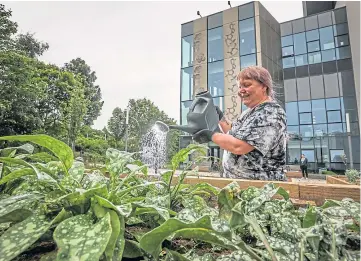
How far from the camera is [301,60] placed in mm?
12438

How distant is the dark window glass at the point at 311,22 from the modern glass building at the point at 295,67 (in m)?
0.05

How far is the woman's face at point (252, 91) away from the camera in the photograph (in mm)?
1345

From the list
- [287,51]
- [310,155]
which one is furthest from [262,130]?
[287,51]

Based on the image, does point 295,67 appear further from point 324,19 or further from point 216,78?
point 216,78

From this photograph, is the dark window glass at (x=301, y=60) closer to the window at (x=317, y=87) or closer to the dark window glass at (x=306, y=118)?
the window at (x=317, y=87)

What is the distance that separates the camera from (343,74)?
11.3 metres

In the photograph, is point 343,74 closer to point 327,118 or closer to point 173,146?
point 327,118

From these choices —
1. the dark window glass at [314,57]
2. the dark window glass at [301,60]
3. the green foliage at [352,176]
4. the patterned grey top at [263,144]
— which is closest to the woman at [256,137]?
the patterned grey top at [263,144]

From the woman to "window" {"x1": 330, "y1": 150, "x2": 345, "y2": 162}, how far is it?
11.4 meters

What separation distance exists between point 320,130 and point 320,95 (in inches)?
69.2

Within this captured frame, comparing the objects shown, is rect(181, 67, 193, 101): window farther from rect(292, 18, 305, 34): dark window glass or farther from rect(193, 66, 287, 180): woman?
rect(193, 66, 287, 180): woman

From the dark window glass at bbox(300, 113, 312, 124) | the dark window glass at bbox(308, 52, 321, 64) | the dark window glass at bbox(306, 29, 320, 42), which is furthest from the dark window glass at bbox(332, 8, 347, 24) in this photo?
the dark window glass at bbox(300, 113, 312, 124)

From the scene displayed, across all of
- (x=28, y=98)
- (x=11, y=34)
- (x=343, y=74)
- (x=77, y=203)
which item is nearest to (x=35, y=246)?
(x=77, y=203)

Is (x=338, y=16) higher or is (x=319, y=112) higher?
(x=338, y=16)
